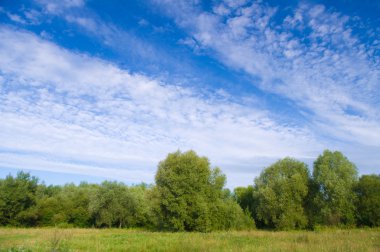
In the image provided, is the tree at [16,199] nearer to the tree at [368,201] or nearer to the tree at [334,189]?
the tree at [334,189]

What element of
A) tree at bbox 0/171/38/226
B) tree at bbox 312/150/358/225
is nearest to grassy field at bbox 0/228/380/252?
tree at bbox 312/150/358/225

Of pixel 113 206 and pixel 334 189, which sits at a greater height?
pixel 334 189

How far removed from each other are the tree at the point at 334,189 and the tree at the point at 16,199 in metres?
52.7

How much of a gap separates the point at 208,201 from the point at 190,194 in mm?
3351

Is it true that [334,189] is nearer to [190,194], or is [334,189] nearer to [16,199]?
[190,194]

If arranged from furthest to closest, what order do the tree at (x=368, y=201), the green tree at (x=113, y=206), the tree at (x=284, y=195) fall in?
1. the green tree at (x=113, y=206)
2. the tree at (x=284, y=195)
3. the tree at (x=368, y=201)

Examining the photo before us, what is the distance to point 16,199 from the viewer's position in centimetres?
5122

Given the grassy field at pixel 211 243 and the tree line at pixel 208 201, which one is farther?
the tree line at pixel 208 201

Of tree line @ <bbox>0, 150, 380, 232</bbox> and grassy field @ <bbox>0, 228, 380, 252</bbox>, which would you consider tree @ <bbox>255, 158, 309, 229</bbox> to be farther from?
grassy field @ <bbox>0, 228, 380, 252</bbox>

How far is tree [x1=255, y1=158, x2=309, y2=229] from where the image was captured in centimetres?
→ 4447

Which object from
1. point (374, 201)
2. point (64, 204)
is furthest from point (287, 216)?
point (64, 204)

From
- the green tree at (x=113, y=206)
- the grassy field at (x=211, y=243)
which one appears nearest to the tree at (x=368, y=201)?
the grassy field at (x=211, y=243)

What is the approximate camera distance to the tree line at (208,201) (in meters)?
38.2

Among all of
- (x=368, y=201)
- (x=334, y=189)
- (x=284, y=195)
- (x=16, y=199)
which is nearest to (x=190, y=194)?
(x=284, y=195)
